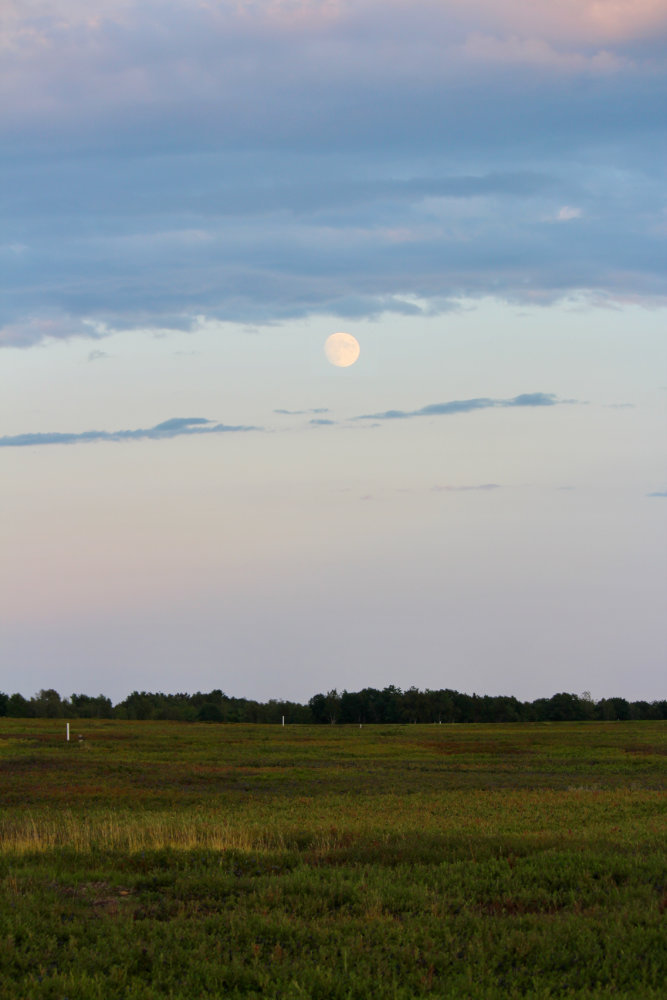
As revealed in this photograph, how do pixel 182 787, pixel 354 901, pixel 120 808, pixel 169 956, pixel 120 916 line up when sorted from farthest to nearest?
pixel 182 787 < pixel 120 808 < pixel 354 901 < pixel 120 916 < pixel 169 956

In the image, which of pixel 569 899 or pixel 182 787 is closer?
pixel 569 899

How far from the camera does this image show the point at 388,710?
16200cm

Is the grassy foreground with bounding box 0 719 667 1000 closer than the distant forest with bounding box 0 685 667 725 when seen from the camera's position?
Yes

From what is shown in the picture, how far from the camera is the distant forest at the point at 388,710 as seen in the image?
523ft

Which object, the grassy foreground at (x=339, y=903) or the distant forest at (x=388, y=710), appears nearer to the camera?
the grassy foreground at (x=339, y=903)

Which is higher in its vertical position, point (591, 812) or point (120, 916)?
point (120, 916)

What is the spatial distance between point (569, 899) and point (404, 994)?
14.2 feet

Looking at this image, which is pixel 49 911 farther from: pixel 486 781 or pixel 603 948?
pixel 486 781

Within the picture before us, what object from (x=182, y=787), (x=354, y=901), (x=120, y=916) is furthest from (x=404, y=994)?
(x=182, y=787)

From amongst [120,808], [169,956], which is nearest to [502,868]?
[169,956]

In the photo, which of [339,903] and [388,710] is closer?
[339,903]

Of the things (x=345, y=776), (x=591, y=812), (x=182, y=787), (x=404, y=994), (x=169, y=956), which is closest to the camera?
(x=404, y=994)

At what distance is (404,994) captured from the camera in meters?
8.41

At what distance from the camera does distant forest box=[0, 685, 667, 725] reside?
523 ft
